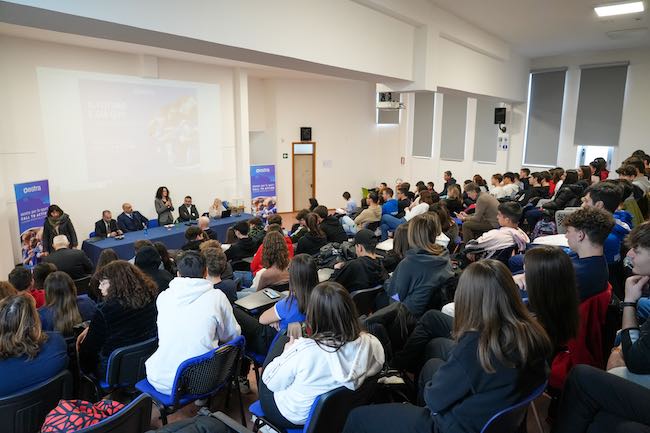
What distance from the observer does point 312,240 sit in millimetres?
4922

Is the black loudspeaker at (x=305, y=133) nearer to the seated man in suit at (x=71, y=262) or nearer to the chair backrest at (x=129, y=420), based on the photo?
the seated man in suit at (x=71, y=262)

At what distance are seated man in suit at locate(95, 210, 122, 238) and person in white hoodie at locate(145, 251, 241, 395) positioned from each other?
18.1ft

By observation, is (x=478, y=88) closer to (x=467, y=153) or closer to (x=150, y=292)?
(x=467, y=153)

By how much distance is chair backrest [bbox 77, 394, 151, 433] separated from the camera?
5.53 feet

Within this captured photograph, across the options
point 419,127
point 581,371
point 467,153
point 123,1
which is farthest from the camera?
point 419,127

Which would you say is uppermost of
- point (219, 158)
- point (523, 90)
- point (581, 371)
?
point (523, 90)

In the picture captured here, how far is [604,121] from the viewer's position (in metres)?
10.1

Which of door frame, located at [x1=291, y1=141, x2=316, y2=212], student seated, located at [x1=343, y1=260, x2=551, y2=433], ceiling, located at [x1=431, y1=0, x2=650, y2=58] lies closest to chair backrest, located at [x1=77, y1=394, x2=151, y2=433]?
student seated, located at [x1=343, y1=260, x2=551, y2=433]

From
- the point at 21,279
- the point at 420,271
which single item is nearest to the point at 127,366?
the point at 21,279

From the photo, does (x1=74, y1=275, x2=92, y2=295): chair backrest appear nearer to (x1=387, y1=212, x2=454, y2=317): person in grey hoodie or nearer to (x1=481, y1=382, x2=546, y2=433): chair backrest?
(x1=387, y1=212, x2=454, y2=317): person in grey hoodie

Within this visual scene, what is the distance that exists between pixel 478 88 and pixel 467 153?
3.67m

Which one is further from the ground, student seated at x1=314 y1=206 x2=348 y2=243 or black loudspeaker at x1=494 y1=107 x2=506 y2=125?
black loudspeaker at x1=494 y1=107 x2=506 y2=125

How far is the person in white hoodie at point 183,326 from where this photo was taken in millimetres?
2406

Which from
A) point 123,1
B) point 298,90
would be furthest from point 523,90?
point 123,1
